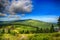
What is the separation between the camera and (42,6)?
3273 millimetres

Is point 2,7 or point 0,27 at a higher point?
point 2,7

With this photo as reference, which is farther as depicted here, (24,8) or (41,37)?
(24,8)

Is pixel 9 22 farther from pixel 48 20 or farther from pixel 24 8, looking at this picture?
pixel 48 20

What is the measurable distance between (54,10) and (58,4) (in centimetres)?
17

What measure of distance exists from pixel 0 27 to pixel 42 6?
3.77ft

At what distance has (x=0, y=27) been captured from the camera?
10.5 feet

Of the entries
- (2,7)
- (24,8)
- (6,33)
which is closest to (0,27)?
(6,33)

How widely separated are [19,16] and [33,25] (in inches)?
16.1

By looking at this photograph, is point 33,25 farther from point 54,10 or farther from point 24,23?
point 54,10

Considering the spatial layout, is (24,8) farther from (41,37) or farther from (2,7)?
(41,37)

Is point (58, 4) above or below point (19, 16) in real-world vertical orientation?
above

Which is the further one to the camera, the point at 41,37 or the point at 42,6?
the point at 42,6

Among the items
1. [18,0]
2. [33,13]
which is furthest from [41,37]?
[18,0]

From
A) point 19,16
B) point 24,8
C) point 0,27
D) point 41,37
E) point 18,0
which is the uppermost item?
point 18,0
